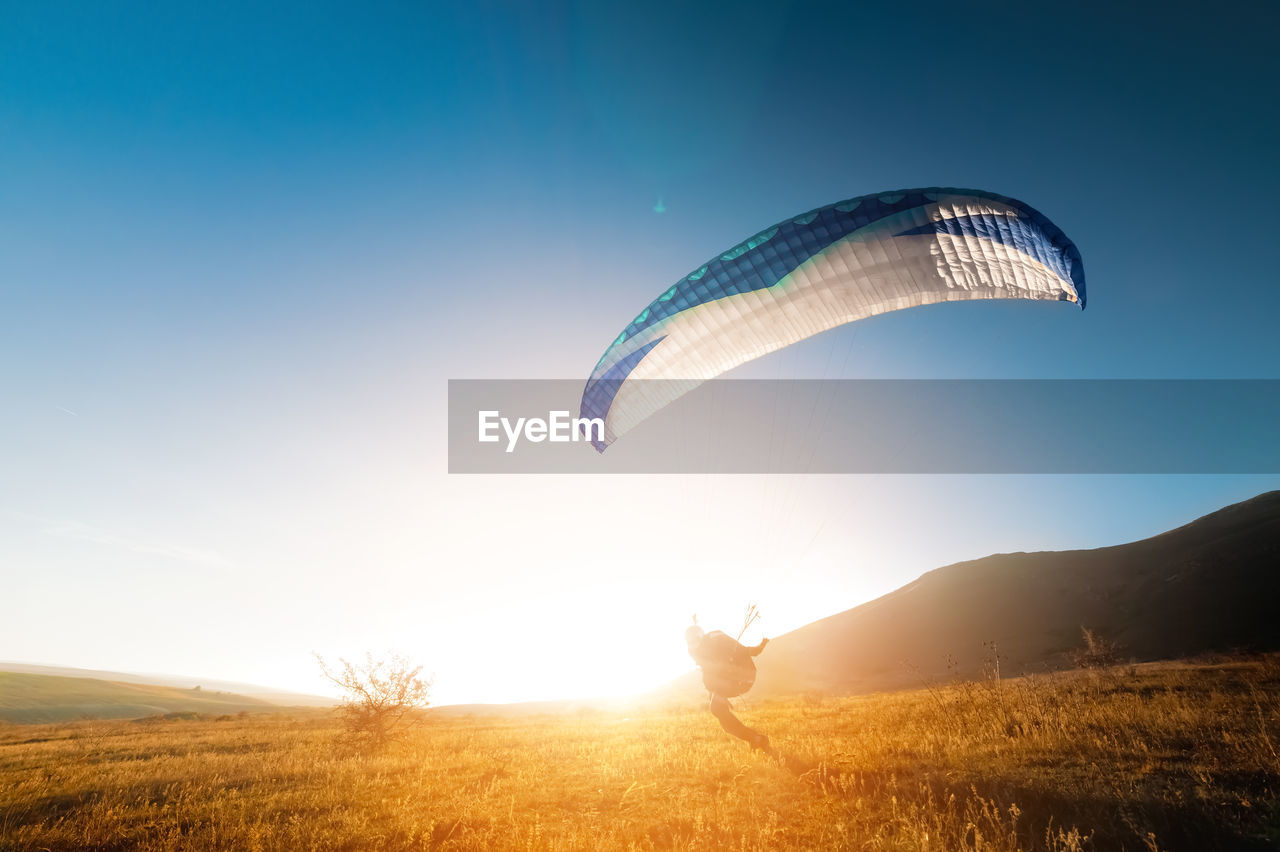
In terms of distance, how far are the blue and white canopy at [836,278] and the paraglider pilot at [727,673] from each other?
5020mm

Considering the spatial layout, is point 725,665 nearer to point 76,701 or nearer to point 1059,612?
point 1059,612

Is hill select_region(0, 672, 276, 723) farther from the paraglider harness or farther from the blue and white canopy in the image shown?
the blue and white canopy

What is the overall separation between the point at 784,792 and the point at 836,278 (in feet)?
26.6

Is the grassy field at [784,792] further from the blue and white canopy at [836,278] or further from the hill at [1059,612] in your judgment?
the hill at [1059,612]

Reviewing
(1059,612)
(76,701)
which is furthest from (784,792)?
(76,701)

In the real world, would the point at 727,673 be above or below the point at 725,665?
below

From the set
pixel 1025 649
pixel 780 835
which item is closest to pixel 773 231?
pixel 780 835

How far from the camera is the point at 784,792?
6387 millimetres

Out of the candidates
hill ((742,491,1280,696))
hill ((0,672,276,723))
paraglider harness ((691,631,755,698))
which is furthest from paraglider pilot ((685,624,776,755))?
hill ((0,672,276,723))

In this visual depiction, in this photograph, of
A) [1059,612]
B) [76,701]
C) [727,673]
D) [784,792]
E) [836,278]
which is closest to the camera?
[784,792]

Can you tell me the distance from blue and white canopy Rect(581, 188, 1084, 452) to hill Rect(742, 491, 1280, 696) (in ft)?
115

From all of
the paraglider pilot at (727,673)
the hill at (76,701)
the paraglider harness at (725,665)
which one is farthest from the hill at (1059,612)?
the hill at (76,701)

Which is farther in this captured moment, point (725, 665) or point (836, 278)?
point (836, 278)

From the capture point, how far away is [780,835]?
201 inches
